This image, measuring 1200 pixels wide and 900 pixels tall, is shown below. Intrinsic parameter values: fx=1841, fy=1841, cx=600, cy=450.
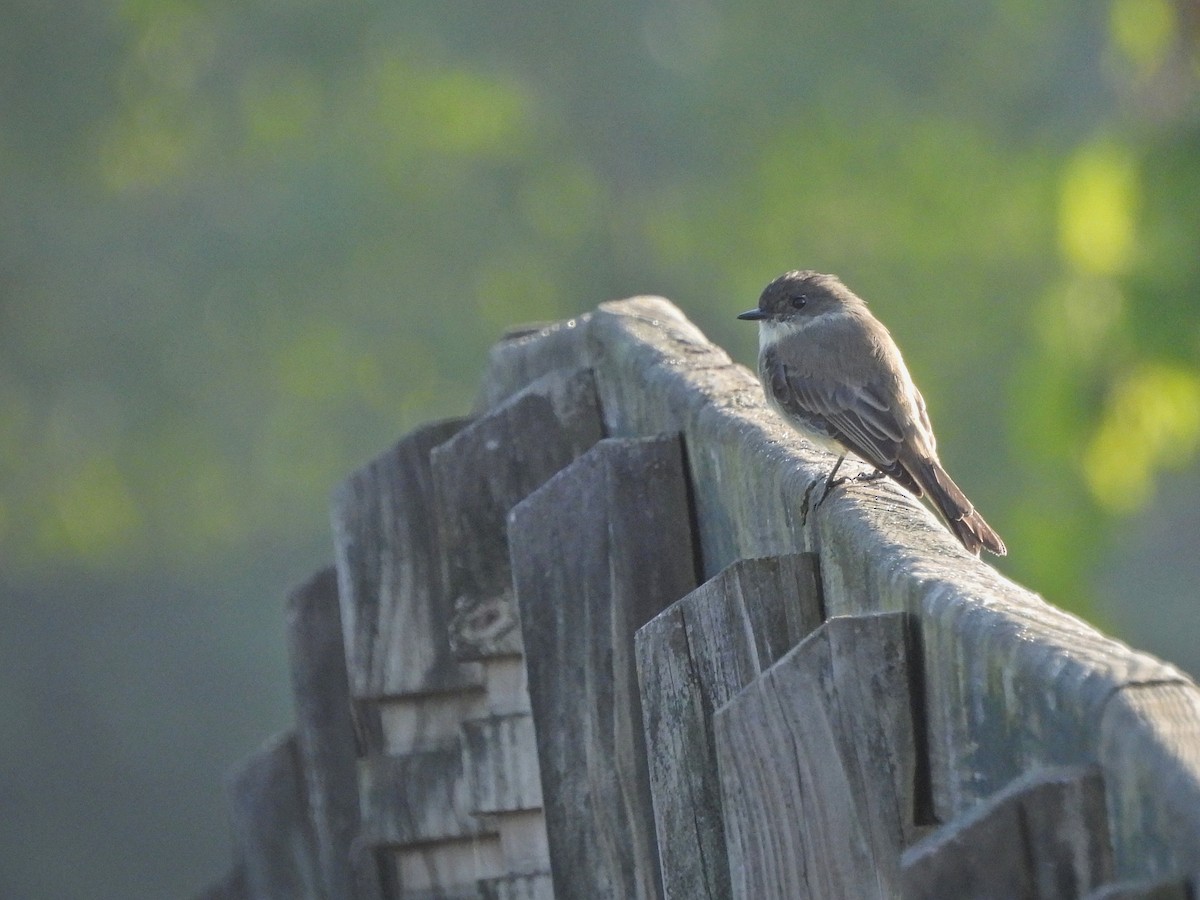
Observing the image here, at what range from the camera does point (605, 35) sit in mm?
20344

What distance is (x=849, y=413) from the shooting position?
15.6 feet

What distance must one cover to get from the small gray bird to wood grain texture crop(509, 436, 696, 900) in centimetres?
178

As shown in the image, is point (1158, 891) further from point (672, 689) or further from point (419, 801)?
point (419, 801)

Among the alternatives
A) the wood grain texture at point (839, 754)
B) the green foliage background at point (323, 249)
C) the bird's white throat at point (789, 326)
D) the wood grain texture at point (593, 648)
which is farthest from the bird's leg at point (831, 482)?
the green foliage background at point (323, 249)

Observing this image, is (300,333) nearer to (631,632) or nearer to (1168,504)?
(1168,504)

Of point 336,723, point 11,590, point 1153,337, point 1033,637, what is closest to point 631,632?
point 1033,637

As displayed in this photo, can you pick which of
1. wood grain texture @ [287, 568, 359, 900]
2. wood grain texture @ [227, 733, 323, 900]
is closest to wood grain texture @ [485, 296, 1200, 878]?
wood grain texture @ [287, 568, 359, 900]

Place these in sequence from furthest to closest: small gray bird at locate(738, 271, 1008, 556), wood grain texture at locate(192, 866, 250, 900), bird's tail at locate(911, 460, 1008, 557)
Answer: small gray bird at locate(738, 271, 1008, 556) < wood grain texture at locate(192, 866, 250, 900) < bird's tail at locate(911, 460, 1008, 557)

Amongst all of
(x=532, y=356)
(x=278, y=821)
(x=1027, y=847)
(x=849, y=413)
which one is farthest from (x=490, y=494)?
(x=849, y=413)

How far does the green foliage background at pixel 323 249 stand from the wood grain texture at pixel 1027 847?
1691 centimetres

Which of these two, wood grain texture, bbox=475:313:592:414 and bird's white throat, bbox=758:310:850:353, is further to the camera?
bird's white throat, bbox=758:310:850:353

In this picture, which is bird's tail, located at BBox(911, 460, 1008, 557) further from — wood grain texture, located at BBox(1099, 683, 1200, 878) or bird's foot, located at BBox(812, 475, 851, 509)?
wood grain texture, located at BBox(1099, 683, 1200, 878)

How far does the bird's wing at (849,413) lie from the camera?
4531mm

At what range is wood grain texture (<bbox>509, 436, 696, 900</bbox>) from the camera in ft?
7.92
